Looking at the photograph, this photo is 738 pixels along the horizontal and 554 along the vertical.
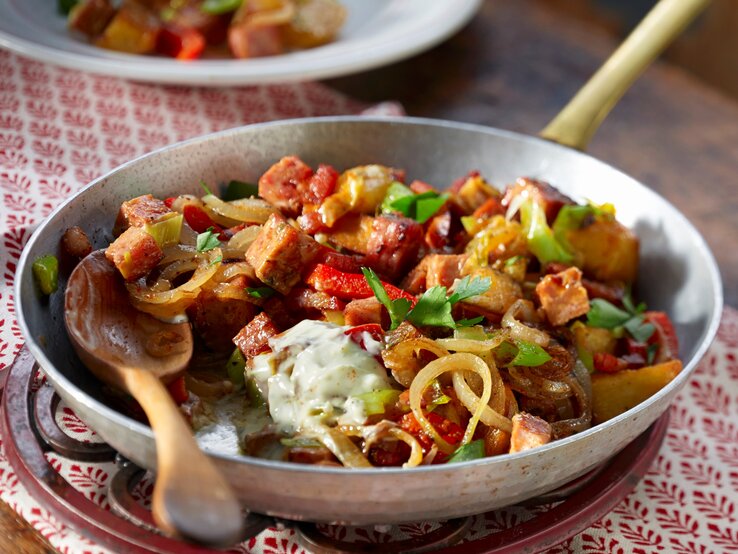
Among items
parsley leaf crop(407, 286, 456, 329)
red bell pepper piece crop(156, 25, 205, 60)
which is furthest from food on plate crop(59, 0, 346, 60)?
parsley leaf crop(407, 286, 456, 329)

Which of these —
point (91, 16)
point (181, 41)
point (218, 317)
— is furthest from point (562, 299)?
point (91, 16)

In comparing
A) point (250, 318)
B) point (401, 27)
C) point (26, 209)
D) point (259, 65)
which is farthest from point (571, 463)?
point (401, 27)

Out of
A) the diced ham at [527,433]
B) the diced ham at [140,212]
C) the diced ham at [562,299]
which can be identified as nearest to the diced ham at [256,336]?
the diced ham at [140,212]

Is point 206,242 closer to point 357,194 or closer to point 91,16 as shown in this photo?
point 357,194

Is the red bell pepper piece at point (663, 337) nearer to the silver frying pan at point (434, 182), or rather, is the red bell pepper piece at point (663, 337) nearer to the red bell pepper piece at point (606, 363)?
the silver frying pan at point (434, 182)

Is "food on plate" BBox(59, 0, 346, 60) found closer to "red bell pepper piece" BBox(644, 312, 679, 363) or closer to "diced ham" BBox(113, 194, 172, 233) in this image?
"diced ham" BBox(113, 194, 172, 233)

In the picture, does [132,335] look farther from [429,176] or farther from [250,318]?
[429,176]

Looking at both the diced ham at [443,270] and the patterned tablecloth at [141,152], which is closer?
the patterned tablecloth at [141,152]
